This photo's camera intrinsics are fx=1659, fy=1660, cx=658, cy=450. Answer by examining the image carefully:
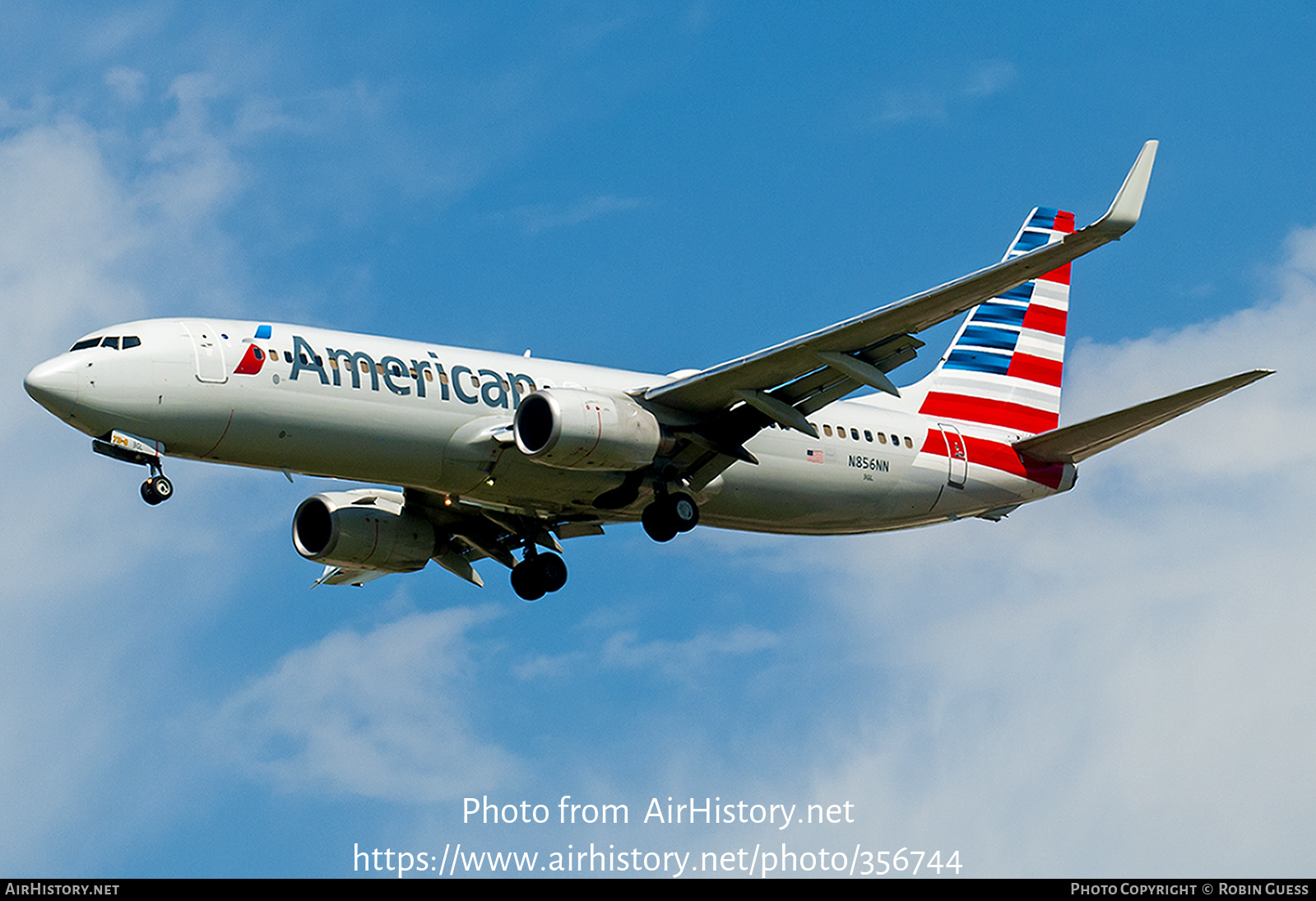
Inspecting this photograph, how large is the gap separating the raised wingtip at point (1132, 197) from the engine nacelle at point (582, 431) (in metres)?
9.70

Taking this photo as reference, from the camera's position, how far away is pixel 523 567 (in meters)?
37.8

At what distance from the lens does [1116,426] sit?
117 ft

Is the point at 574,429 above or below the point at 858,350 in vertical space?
below

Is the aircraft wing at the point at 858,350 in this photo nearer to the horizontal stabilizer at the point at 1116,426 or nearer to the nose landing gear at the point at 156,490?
the horizontal stabilizer at the point at 1116,426

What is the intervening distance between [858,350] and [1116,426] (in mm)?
6996

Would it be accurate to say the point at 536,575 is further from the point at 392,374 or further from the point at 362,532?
the point at 392,374

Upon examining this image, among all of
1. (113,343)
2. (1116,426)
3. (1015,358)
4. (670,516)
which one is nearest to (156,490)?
(113,343)

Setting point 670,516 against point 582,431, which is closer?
point 582,431

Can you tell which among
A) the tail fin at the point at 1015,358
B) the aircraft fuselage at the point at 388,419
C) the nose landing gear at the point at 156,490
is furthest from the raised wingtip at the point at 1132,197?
the nose landing gear at the point at 156,490

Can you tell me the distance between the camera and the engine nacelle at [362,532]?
37.2 meters

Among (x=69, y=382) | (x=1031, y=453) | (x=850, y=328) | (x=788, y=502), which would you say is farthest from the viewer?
(x=1031, y=453)
